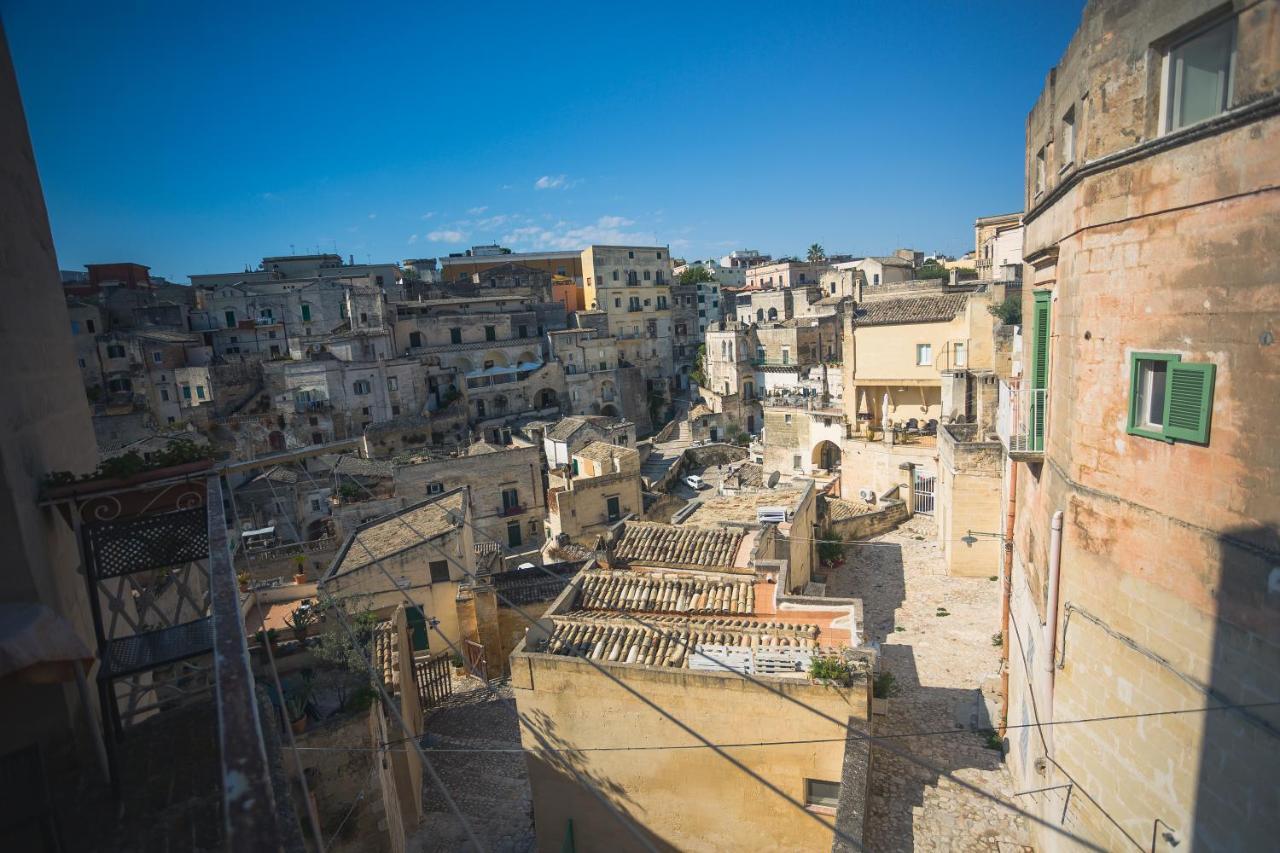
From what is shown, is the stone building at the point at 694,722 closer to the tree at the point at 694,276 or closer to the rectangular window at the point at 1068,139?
the rectangular window at the point at 1068,139

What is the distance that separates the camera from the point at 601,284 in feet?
206

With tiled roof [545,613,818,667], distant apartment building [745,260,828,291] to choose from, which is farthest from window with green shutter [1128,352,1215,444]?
distant apartment building [745,260,828,291]

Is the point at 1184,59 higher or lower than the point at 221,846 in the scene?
higher

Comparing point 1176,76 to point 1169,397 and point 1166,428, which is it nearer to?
point 1169,397

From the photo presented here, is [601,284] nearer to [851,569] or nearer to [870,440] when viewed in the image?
[870,440]

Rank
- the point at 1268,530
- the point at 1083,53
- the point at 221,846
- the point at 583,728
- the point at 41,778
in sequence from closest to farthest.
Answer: the point at 41,778
the point at 221,846
the point at 1268,530
the point at 1083,53
the point at 583,728

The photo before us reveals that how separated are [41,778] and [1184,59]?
998cm

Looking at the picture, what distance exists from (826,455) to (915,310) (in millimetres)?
8563

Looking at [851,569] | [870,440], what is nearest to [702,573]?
→ [851,569]

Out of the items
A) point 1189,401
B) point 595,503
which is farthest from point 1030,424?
point 595,503

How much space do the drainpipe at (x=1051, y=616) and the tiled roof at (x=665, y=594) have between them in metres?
5.53

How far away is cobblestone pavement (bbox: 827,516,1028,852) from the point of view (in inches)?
351

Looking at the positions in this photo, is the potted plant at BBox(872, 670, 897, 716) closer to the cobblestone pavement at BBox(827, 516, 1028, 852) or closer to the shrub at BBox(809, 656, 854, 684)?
the cobblestone pavement at BBox(827, 516, 1028, 852)

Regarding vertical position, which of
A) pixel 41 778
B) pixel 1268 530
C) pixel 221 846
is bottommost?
pixel 221 846
